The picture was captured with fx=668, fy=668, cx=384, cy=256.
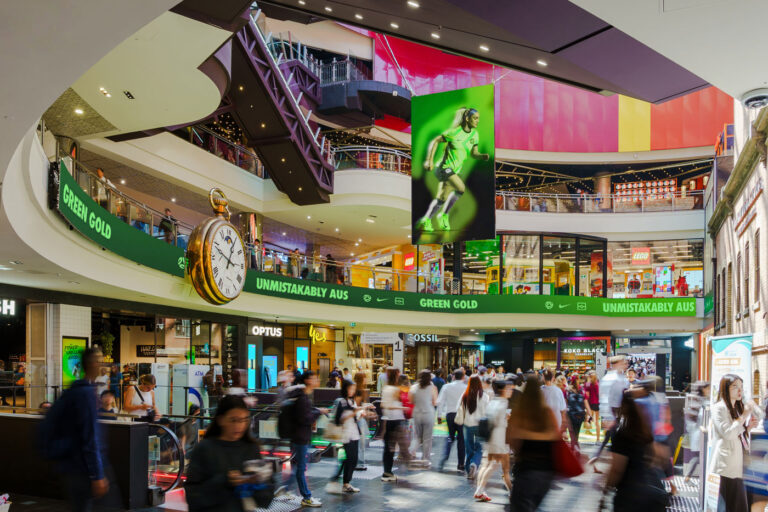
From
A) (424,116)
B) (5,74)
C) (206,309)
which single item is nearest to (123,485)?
(5,74)

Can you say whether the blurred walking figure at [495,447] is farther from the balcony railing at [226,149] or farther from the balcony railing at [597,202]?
the balcony railing at [597,202]

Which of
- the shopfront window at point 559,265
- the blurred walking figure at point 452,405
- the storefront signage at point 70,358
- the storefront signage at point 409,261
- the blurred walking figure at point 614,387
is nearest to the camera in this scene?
the blurred walking figure at point 614,387

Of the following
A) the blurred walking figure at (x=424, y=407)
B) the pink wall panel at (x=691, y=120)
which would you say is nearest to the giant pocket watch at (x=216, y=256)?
the blurred walking figure at (x=424, y=407)

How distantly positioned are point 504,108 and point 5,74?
104 ft

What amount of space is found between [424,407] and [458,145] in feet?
19.6

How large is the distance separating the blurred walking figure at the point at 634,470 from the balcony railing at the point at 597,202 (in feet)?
88.6

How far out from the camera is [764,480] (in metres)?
6.41

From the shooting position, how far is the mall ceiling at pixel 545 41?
4227 millimetres

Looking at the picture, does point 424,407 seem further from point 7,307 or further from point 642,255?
point 642,255

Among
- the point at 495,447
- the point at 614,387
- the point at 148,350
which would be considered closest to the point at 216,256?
the point at 148,350

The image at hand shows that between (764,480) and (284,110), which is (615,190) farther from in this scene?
(764,480)

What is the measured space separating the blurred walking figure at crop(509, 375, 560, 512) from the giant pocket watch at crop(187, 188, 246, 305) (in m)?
10.5

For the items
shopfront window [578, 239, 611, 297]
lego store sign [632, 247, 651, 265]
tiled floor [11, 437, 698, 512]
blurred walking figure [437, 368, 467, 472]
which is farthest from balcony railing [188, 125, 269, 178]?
lego store sign [632, 247, 651, 265]

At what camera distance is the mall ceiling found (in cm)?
423
